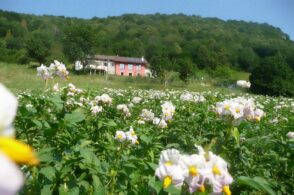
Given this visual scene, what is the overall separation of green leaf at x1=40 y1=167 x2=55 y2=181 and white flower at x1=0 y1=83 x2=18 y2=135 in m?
1.45

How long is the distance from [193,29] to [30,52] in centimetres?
4150

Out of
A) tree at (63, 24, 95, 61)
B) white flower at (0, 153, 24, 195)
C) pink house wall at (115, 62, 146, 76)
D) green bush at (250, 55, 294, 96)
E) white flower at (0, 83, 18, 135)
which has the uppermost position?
white flower at (0, 83, 18, 135)

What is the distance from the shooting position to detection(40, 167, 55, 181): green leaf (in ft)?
5.99

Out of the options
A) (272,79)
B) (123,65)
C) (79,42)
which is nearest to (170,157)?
(272,79)

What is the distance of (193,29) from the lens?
304 feet

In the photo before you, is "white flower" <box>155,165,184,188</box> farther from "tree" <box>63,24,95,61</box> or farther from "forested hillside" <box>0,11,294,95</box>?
"forested hillside" <box>0,11,294,95</box>

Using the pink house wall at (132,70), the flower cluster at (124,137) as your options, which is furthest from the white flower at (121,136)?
the pink house wall at (132,70)

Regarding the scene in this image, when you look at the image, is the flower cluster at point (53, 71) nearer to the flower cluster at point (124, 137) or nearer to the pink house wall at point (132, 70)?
the flower cluster at point (124, 137)

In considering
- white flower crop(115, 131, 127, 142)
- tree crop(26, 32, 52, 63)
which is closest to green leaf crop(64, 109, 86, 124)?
white flower crop(115, 131, 127, 142)

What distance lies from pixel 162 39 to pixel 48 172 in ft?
283

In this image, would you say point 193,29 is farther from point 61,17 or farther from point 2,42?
point 2,42

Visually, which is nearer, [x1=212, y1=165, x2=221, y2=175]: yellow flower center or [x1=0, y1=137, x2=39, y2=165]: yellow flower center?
[x1=0, y1=137, x2=39, y2=165]: yellow flower center

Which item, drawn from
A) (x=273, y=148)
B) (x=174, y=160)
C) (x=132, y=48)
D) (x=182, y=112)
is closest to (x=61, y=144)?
(x=174, y=160)

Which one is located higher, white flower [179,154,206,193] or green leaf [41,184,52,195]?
white flower [179,154,206,193]
